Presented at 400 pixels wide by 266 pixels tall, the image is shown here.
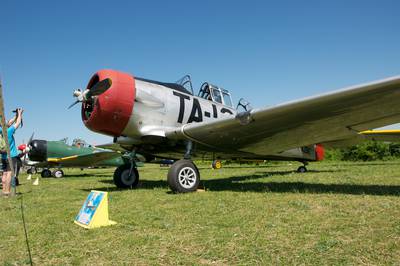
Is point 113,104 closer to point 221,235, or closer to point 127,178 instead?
point 127,178

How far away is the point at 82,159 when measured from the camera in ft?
63.9

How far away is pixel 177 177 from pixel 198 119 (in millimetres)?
1955

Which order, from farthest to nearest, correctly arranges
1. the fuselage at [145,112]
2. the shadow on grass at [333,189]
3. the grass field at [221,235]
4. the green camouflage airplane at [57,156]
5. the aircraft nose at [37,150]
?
the aircraft nose at [37,150] < the green camouflage airplane at [57,156] < the fuselage at [145,112] < the shadow on grass at [333,189] < the grass field at [221,235]

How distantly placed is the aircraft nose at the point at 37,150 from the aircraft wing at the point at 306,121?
15.1 metres

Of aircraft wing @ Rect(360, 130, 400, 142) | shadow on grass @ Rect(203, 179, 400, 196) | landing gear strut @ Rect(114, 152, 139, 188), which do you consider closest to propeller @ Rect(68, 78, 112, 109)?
landing gear strut @ Rect(114, 152, 139, 188)

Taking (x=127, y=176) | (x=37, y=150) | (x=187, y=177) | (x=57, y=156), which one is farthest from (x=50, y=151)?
(x=187, y=177)

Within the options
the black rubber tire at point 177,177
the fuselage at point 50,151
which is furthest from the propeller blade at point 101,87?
the fuselage at point 50,151

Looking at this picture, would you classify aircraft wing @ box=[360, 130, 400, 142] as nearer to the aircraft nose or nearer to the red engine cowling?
the red engine cowling

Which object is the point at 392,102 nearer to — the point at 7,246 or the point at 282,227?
the point at 282,227

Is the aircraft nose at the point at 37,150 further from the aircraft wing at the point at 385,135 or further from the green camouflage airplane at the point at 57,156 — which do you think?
the aircraft wing at the point at 385,135

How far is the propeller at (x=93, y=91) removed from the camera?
6770mm

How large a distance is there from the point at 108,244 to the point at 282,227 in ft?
5.77

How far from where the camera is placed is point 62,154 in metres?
20.6

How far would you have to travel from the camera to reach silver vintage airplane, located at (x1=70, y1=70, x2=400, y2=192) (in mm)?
5586
